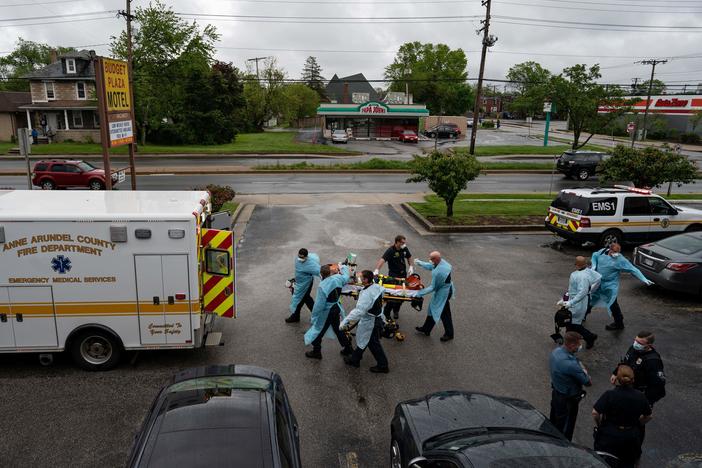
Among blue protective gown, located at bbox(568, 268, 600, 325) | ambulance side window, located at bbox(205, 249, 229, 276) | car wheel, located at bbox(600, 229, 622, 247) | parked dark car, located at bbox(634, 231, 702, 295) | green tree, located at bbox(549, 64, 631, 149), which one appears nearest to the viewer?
ambulance side window, located at bbox(205, 249, 229, 276)

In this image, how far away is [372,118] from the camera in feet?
197

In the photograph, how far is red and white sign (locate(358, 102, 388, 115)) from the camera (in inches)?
2276

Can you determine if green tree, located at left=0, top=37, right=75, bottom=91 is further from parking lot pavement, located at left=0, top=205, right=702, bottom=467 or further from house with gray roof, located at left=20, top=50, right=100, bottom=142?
parking lot pavement, located at left=0, top=205, right=702, bottom=467

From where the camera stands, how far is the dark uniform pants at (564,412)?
6590mm

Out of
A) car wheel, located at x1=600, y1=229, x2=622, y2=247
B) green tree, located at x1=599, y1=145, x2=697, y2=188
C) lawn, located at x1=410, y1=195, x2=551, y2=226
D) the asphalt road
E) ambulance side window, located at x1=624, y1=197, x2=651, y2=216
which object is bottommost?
the asphalt road

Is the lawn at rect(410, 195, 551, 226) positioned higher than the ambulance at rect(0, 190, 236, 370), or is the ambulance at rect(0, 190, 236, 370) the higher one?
the ambulance at rect(0, 190, 236, 370)

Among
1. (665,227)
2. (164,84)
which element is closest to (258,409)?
(665,227)

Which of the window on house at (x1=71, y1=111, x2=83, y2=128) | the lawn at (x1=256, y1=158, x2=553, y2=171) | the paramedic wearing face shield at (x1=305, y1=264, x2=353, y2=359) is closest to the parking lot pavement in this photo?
the paramedic wearing face shield at (x1=305, y1=264, x2=353, y2=359)

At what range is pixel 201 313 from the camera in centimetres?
846

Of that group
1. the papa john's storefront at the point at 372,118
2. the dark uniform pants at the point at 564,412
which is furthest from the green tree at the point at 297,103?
the dark uniform pants at the point at 564,412

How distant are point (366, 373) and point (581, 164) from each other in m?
28.2

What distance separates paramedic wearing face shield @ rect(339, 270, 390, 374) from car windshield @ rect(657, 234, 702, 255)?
8128mm

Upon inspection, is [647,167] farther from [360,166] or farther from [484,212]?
[360,166]

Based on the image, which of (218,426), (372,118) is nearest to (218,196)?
(218,426)
